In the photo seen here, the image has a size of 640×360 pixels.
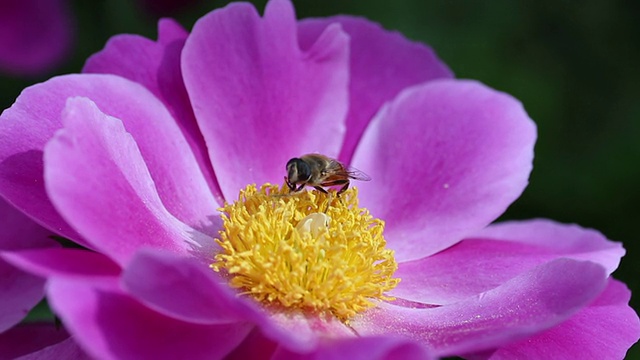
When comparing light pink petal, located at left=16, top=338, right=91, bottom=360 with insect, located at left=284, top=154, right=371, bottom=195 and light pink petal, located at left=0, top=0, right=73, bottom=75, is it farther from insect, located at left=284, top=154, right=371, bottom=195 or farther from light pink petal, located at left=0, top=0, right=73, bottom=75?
light pink petal, located at left=0, top=0, right=73, bottom=75

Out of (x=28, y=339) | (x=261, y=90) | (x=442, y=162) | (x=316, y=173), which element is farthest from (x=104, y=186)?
(x=442, y=162)

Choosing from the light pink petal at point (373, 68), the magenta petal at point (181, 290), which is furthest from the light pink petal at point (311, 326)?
the light pink petal at point (373, 68)

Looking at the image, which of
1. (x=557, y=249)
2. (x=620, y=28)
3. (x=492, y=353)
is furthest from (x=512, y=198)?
(x=620, y=28)

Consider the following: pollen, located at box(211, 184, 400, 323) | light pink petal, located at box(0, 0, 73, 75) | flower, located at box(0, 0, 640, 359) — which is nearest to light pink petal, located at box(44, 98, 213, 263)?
flower, located at box(0, 0, 640, 359)

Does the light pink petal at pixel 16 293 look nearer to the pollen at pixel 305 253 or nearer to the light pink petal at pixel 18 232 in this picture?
the light pink petal at pixel 18 232

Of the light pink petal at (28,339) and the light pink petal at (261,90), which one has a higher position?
the light pink petal at (261,90)

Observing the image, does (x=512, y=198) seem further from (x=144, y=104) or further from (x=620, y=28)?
(x=620, y=28)

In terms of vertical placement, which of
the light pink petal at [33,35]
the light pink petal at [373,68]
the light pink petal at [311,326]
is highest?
the light pink petal at [373,68]
